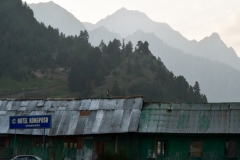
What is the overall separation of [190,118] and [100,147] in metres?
6.08

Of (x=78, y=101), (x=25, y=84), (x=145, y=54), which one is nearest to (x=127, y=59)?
(x=145, y=54)

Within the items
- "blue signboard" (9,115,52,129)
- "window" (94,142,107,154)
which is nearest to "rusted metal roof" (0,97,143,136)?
"window" (94,142,107,154)

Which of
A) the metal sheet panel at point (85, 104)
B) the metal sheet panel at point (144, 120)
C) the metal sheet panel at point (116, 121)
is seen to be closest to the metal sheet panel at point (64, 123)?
the metal sheet panel at point (85, 104)

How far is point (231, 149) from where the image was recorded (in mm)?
23562

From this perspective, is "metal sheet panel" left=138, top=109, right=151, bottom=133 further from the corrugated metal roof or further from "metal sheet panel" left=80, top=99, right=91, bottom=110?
"metal sheet panel" left=80, top=99, right=91, bottom=110

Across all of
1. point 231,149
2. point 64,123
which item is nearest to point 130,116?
point 64,123

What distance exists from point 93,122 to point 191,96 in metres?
106

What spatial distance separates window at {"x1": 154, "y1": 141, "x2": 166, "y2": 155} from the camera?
24.7 m

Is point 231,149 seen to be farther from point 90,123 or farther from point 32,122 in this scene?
point 32,122

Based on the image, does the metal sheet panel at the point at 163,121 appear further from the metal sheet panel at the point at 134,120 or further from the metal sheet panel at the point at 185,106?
the metal sheet panel at the point at 134,120

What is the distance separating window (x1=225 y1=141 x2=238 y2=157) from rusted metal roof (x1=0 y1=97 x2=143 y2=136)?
18.1 feet

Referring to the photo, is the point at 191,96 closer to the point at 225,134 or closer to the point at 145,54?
the point at 145,54

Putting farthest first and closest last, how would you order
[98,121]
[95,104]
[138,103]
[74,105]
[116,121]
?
1. [74,105]
2. [95,104]
3. [138,103]
4. [98,121]
5. [116,121]

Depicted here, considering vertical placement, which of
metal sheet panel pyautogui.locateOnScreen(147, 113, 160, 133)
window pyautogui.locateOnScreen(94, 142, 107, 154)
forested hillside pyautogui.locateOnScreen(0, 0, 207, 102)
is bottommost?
window pyautogui.locateOnScreen(94, 142, 107, 154)
